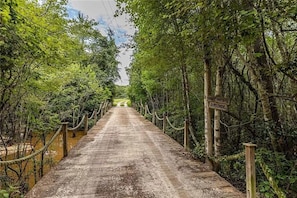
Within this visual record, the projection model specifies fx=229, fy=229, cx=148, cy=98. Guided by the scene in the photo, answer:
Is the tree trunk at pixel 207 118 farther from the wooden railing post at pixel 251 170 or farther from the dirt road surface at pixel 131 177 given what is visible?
the wooden railing post at pixel 251 170

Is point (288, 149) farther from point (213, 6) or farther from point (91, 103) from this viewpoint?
point (91, 103)

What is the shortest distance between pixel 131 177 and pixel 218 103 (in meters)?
2.02

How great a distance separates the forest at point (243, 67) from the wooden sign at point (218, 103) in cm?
3

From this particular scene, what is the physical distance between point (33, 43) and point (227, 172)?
4865 millimetres

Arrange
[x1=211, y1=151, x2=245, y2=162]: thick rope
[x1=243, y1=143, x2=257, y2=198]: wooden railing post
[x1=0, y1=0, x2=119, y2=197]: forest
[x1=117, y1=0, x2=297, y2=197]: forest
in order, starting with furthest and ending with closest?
[x1=0, y1=0, x2=119, y2=197]: forest, [x1=211, y1=151, x2=245, y2=162]: thick rope, [x1=117, y1=0, x2=297, y2=197]: forest, [x1=243, y1=143, x2=257, y2=198]: wooden railing post

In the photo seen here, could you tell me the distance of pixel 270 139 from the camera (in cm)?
414

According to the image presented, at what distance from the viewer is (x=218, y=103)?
4195 millimetres

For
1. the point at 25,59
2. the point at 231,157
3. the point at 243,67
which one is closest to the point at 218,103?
the point at 231,157

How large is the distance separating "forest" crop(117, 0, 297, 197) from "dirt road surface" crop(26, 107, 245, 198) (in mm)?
505

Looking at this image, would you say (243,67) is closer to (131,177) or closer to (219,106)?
(219,106)

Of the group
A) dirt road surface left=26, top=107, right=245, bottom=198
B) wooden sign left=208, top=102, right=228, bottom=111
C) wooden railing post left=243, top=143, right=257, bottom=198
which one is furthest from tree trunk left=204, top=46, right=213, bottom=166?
wooden railing post left=243, top=143, right=257, bottom=198

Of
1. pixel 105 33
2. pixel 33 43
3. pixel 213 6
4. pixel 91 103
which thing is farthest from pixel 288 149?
pixel 105 33

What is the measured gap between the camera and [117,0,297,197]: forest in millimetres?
2902

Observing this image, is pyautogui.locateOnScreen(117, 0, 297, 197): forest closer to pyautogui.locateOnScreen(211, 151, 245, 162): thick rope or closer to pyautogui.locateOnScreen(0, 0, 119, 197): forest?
pyautogui.locateOnScreen(211, 151, 245, 162): thick rope
